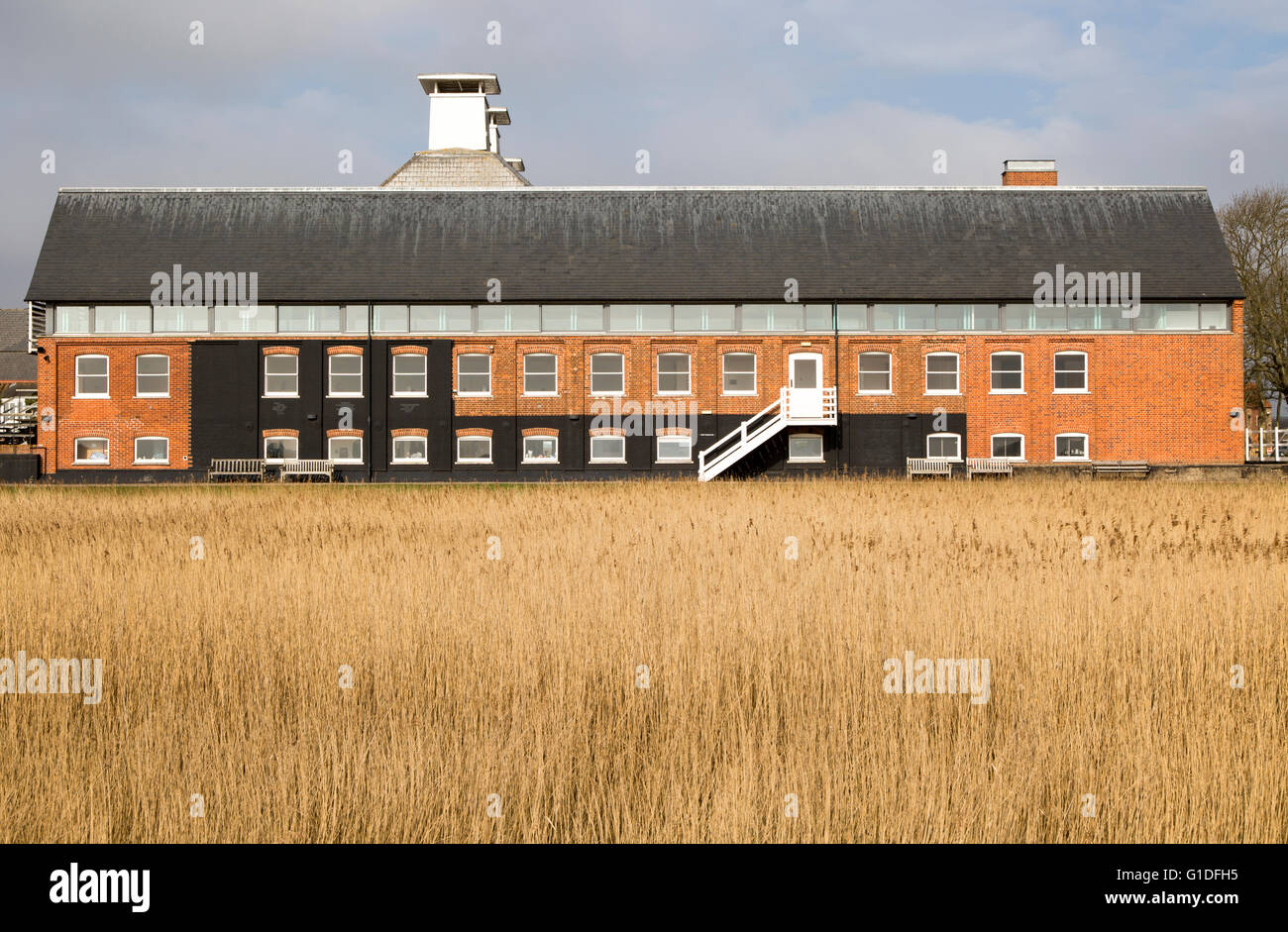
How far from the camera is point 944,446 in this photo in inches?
1479

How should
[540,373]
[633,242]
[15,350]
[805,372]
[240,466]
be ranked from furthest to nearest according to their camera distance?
[15,350], [633,242], [805,372], [540,373], [240,466]

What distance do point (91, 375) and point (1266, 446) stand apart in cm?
4370

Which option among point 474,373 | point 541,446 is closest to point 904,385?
point 541,446

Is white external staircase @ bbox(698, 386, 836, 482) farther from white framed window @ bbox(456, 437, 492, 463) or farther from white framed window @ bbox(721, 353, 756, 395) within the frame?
white framed window @ bbox(456, 437, 492, 463)

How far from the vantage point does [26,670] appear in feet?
20.2

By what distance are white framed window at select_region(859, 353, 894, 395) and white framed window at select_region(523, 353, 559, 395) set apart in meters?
10.6

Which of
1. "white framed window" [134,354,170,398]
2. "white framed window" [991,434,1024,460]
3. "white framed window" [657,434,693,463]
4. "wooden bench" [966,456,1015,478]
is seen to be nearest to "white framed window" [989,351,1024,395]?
"white framed window" [991,434,1024,460]

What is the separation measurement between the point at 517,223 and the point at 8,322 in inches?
2500

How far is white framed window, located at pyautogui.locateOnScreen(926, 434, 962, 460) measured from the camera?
123ft

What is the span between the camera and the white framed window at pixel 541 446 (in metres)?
37.3

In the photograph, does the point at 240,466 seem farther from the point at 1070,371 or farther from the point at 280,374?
the point at 1070,371

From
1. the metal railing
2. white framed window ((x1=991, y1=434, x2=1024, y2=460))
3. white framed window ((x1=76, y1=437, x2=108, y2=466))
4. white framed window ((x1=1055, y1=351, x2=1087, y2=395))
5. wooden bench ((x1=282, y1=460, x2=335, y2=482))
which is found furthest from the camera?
the metal railing
